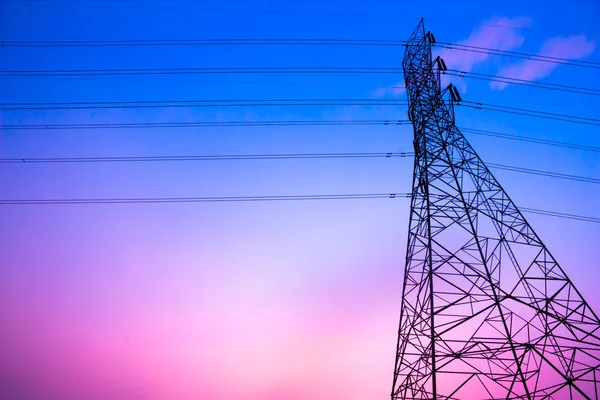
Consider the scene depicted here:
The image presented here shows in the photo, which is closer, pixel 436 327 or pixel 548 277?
pixel 436 327

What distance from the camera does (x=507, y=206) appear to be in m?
17.8

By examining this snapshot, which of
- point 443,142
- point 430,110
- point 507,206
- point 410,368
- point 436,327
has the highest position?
point 430,110

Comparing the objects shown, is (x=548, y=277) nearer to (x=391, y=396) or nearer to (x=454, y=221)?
(x=454, y=221)

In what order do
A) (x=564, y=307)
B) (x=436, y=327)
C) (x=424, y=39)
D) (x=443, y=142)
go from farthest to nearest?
(x=424, y=39) < (x=443, y=142) < (x=564, y=307) < (x=436, y=327)

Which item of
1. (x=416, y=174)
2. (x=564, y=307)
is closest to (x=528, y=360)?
Result: (x=564, y=307)

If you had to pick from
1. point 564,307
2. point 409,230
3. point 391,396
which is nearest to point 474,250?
point 409,230

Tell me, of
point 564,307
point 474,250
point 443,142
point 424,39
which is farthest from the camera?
point 424,39

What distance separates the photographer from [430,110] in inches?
784

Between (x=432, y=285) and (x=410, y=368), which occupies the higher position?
(x=432, y=285)

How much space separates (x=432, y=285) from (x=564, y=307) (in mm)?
5920

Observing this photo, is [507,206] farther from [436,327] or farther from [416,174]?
[436,327]

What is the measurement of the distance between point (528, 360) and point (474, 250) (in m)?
4.56

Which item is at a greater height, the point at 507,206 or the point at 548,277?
the point at 507,206

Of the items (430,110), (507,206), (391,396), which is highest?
(430,110)
